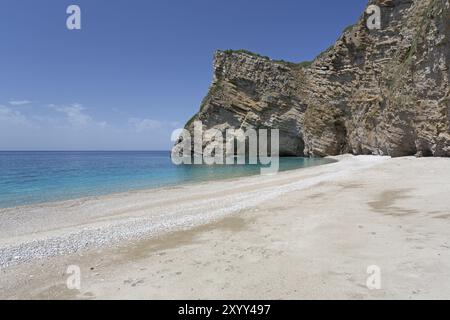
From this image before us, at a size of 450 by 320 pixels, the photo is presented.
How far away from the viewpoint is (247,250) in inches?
297

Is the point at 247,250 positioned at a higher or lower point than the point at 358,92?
lower

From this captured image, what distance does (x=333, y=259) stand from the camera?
642cm

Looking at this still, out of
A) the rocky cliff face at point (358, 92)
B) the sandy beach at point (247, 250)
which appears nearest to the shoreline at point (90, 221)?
the sandy beach at point (247, 250)

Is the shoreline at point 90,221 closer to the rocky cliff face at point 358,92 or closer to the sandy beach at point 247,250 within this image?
the sandy beach at point 247,250

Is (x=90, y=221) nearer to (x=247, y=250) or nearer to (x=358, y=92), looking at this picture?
(x=247, y=250)

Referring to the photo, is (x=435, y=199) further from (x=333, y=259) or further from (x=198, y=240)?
(x=198, y=240)

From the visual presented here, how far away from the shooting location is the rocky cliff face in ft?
90.3

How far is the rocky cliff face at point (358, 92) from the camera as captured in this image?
1083 inches

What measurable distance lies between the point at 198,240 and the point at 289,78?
5898 centimetres

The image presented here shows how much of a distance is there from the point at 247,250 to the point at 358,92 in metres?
49.1

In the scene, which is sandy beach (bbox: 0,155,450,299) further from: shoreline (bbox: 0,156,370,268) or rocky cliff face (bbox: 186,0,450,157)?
rocky cliff face (bbox: 186,0,450,157)

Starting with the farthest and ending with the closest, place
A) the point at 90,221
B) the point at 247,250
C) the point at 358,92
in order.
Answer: the point at 358,92 < the point at 90,221 < the point at 247,250

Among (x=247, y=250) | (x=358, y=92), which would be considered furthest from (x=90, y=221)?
(x=358, y=92)
